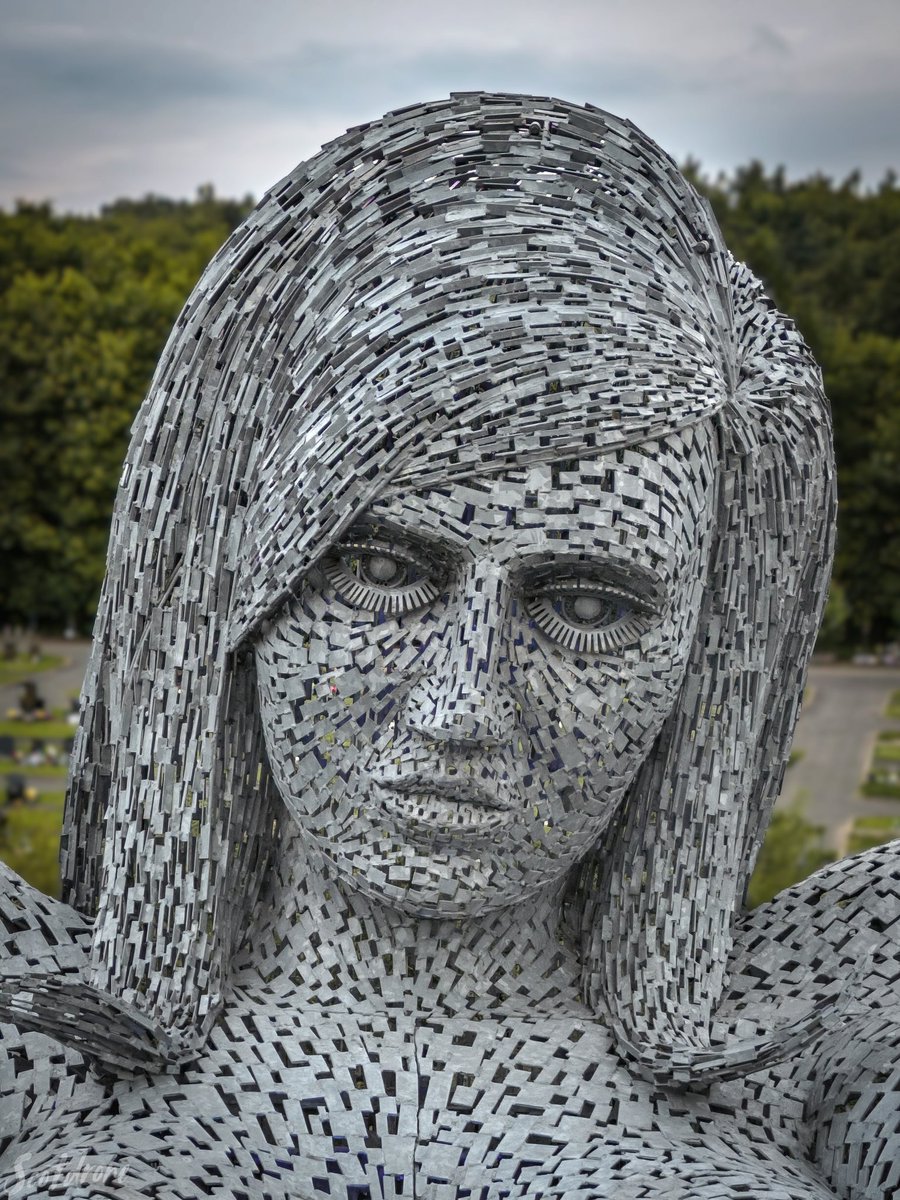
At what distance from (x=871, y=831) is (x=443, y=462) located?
21378mm

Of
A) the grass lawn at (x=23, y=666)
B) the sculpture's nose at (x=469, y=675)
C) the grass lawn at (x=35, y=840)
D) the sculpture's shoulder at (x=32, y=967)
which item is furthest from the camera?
the grass lawn at (x=23, y=666)

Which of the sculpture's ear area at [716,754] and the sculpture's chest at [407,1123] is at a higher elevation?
the sculpture's ear area at [716,754]

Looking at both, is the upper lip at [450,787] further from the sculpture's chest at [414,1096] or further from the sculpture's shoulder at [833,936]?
the sculpture's shoulder at [833,936]

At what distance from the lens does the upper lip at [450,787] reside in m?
3.24

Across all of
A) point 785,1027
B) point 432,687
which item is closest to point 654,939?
point 785,1027

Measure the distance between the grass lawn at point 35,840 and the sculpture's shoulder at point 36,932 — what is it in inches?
358

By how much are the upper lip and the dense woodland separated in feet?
75.9

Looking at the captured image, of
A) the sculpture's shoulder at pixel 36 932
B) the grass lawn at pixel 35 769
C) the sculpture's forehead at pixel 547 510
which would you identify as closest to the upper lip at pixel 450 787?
the sculpture's forehead at pixel 547 510

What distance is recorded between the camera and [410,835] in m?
3.32

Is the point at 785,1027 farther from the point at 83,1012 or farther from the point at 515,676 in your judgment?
the point at 83,1012

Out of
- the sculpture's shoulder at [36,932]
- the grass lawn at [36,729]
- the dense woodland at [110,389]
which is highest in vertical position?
the dense woodland at [110,389]

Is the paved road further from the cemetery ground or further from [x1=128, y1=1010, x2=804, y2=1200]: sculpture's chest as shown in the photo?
[x1=128, y1=1010, x2=804, y2=1200]: sculpture's chest

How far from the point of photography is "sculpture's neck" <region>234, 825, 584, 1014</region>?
3625 millimetres

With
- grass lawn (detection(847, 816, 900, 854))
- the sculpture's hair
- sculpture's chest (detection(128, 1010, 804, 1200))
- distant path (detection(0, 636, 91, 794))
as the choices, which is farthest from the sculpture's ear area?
distant path (detection(0, 636, 91, 794))
